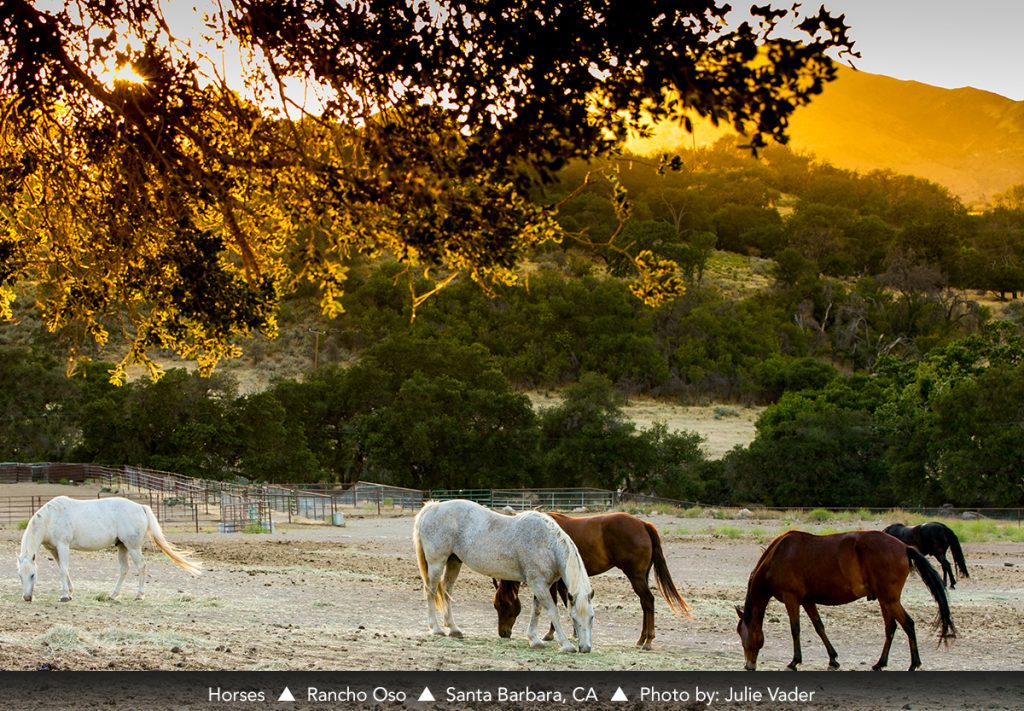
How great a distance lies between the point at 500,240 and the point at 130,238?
11.8 feet

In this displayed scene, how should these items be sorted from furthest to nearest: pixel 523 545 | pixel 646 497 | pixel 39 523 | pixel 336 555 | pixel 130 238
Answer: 1. pixel 646 497
2. pixel 336 555
3. pixel 39 523
4. pixel 523 545
5. pixel 130 238

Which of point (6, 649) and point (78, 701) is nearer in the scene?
point (78, 701)

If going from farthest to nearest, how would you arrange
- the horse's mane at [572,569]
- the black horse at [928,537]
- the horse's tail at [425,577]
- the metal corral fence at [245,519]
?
the metal corral fence at [245,519], the black horse at [928,537], the horse's tail at [425,577], the horse's mane at [572,569]

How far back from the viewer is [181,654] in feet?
34.3

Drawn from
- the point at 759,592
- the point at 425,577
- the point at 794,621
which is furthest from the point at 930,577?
the point at 425,577

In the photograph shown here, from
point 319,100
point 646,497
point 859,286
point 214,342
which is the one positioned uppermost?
point 859,286

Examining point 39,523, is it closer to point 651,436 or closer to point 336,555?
point 336,555

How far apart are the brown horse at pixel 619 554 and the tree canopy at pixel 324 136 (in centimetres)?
382

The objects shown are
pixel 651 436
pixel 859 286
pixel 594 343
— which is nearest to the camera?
pixel 651 436

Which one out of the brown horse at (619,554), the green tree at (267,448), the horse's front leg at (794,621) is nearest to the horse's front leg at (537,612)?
the brown horse at (619,554)

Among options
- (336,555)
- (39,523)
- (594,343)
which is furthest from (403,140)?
(594,343)

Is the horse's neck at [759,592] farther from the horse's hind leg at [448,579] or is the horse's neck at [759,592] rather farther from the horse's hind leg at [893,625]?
the horse's hind leg at [448,579]

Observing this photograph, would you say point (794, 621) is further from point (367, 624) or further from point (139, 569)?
point (139, 569)
